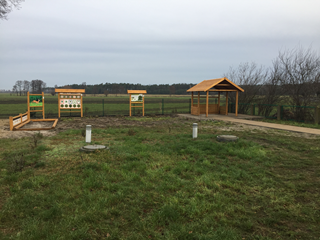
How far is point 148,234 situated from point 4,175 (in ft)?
13.4

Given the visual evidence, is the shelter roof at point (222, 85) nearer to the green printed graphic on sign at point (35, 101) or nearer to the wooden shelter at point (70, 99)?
the wooden shelter at point (70, 99)

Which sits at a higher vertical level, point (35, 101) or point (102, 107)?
point (35, 101)

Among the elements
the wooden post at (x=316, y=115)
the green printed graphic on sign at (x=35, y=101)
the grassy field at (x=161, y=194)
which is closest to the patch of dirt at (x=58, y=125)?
the green printed graphic on sign at (x=35, y=101)

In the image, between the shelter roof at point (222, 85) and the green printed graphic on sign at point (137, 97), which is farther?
the green printed graphic on sign at point (137, 97)

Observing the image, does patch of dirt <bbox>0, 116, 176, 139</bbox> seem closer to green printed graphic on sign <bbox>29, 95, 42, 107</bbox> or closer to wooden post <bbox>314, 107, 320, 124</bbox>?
green printed graphic on sign <bbox>29, 95, 42, 107</bbox>

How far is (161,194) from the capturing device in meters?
4.54

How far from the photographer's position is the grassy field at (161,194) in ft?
11.2

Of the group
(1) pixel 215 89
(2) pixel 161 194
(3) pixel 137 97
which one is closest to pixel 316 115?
(1) pixel 215 89

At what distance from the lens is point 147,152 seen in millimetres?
7496

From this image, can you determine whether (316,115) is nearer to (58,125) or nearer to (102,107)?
(58,125)

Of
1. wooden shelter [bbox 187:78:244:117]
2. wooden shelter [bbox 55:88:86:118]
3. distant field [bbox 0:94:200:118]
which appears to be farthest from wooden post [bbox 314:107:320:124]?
wooden shelter [bbox 55:88:86:118]

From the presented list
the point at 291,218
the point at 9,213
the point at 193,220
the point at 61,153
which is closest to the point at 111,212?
the point at 193,220

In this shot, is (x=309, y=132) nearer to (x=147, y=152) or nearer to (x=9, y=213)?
(x=147, y=152)

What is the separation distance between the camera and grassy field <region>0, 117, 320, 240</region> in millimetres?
3410
